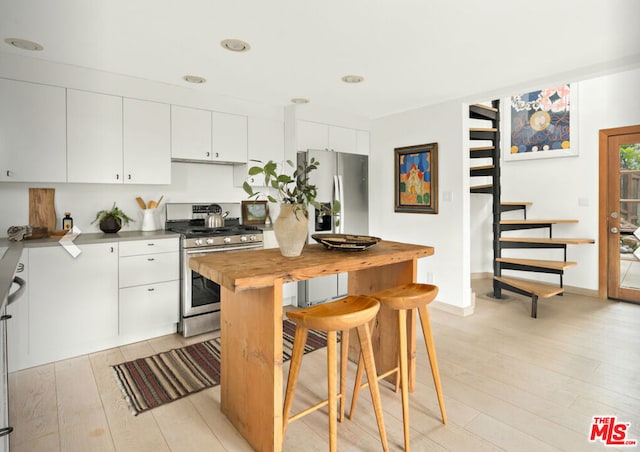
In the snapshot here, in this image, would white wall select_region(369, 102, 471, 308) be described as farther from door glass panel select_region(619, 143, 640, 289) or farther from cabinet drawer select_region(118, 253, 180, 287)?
cabinet drawer select_region(118, 253, 180, 287)

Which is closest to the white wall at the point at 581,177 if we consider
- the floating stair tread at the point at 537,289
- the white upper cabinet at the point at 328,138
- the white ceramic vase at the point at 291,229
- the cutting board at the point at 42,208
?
the floating stair tread at the point at 537,289

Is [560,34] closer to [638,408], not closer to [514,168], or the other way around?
[638,408]

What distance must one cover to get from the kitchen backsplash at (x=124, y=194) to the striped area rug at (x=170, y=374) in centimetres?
137

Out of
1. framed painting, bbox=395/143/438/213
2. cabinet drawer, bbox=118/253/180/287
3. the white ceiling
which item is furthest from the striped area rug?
the white ceiling

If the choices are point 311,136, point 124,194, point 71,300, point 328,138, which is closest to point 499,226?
point 328,138

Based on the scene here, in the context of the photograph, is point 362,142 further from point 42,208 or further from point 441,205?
point 42,208

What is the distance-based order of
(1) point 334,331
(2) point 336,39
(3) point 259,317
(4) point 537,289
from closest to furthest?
1. (1) point 334,331
2. (3) point 259,317
3. (2) point 336,39
4. (4) point 537,289

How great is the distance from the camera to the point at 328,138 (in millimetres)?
4469

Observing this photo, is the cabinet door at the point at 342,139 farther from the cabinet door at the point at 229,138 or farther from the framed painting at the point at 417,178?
the cabinet door at the point at 229,138

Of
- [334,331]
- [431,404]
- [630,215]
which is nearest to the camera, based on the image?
[334,331]

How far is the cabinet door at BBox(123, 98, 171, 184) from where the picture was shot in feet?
10.8

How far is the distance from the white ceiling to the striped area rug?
2340mm

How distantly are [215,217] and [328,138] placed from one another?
1667mm

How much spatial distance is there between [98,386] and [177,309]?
38.3 inches
